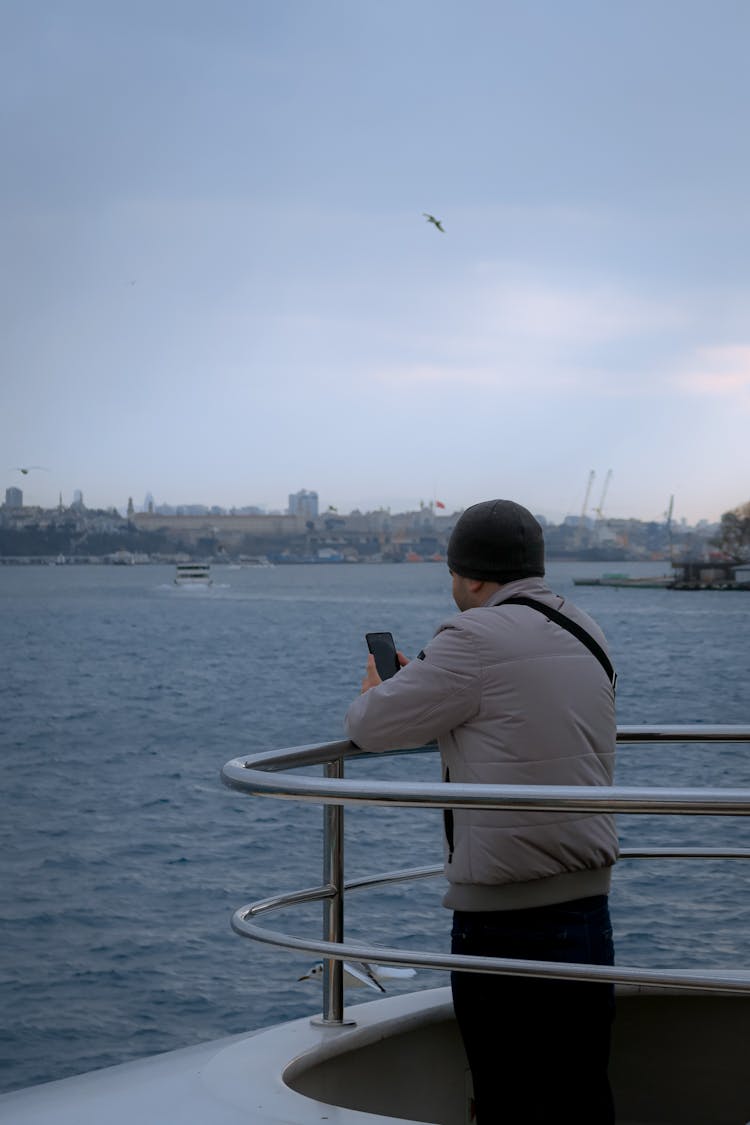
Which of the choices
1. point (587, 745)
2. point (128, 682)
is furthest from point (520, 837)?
point (128, 682)

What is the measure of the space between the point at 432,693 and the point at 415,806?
1.00 feet

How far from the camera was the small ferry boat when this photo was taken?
2.17 m

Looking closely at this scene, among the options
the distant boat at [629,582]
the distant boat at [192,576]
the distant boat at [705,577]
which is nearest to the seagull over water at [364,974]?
the distant boat at [705,577]

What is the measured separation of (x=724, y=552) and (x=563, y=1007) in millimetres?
164277

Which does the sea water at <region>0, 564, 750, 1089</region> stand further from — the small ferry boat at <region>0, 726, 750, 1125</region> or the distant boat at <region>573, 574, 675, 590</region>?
the distant boat at <region>573, 574, 675, 590</region>

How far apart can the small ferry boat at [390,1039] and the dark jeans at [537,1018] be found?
14cm

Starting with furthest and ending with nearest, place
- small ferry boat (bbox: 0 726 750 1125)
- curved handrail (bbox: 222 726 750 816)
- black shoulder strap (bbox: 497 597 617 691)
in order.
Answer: black shoulder strap (bbox: 497 597 617 691) < small ferry boat (bbox: 0 726 750 1125) < curved handrail (bbox: 222 726 750 816)

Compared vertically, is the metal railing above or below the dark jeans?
above

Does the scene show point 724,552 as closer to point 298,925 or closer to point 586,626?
point 298,925

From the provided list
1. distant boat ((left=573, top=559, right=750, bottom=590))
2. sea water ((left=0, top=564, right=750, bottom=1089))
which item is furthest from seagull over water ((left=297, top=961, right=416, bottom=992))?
distant boat ((left=573, top=559, right=750, bottom=590))

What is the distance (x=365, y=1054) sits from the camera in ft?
9.71

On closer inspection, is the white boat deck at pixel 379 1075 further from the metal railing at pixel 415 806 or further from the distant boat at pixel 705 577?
the distant boat at pixel 705 577

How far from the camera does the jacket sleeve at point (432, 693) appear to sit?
8.13 feet

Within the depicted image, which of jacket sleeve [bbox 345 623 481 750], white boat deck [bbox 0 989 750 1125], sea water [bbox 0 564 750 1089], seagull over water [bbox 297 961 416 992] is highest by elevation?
jacket sleeve [bbox 345 623 481 750]
